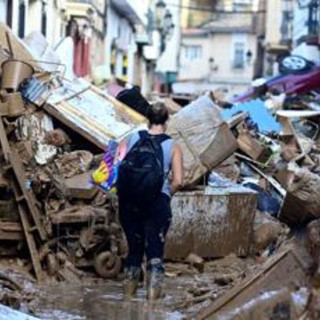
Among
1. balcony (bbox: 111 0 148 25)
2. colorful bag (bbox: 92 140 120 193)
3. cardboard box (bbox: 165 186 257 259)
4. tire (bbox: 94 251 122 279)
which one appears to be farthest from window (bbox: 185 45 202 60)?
tire (bbox: 94 251 122 279)

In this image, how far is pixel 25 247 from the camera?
9.47m

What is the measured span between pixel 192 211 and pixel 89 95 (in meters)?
2.21

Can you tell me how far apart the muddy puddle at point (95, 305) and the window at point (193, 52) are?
2838 inches

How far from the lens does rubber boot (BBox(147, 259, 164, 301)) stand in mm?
8477

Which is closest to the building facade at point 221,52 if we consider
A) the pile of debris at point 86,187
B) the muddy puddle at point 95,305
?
the pile of debris at point 86,187

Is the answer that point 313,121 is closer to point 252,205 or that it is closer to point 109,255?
point 252,205

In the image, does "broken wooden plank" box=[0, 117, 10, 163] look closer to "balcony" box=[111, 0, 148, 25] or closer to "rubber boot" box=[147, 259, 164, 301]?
"rubber boot" box=[147, 259, 164, 301]

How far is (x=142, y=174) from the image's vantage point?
8258 millimetres

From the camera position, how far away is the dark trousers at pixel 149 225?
27.7 feet

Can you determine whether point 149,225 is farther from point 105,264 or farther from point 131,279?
point 105,264

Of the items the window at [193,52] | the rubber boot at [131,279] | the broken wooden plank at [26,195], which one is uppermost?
the broken wooden plank at [26,195]

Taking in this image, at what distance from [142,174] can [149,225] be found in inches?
18.5

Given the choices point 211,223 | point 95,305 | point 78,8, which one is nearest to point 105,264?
point 95,305

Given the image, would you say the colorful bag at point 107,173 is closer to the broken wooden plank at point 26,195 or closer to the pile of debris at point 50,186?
the pile of debris at point 50,186
